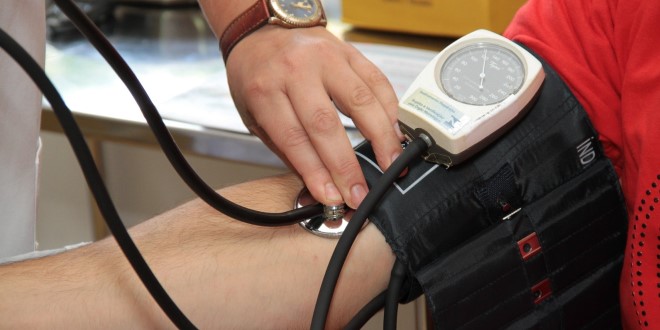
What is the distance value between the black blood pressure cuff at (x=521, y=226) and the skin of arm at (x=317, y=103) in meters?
0.04

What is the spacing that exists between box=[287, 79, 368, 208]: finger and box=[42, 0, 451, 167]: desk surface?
15.3 inches

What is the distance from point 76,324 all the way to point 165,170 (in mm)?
885

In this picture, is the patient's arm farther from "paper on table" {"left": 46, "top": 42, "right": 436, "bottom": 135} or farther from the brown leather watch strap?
"paper on table" {"left": 46, "top": 42, "right": 436, "bottom": 135}

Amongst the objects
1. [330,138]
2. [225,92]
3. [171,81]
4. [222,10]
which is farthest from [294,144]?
[171,81]

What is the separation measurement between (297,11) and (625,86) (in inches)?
14.8

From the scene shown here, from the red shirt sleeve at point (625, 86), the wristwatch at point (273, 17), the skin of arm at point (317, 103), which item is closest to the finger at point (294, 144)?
the skin of arm at point (317, 103)

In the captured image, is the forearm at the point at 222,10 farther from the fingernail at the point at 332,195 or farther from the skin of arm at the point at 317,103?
the fingernail at the point at 332,195

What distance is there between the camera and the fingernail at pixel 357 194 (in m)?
0.86

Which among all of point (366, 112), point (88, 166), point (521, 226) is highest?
point (88, 166)

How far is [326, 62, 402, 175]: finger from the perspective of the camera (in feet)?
2.85

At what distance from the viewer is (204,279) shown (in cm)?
85

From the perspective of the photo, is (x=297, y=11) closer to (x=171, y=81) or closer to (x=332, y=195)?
(x=332, y=195)

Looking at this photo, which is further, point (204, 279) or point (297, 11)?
point (297, 11)

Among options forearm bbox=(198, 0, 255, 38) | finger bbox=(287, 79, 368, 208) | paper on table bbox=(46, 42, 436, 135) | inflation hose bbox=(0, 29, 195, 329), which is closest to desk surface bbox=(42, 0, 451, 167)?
paper on table bbox=(46, 42, 436, 135)
